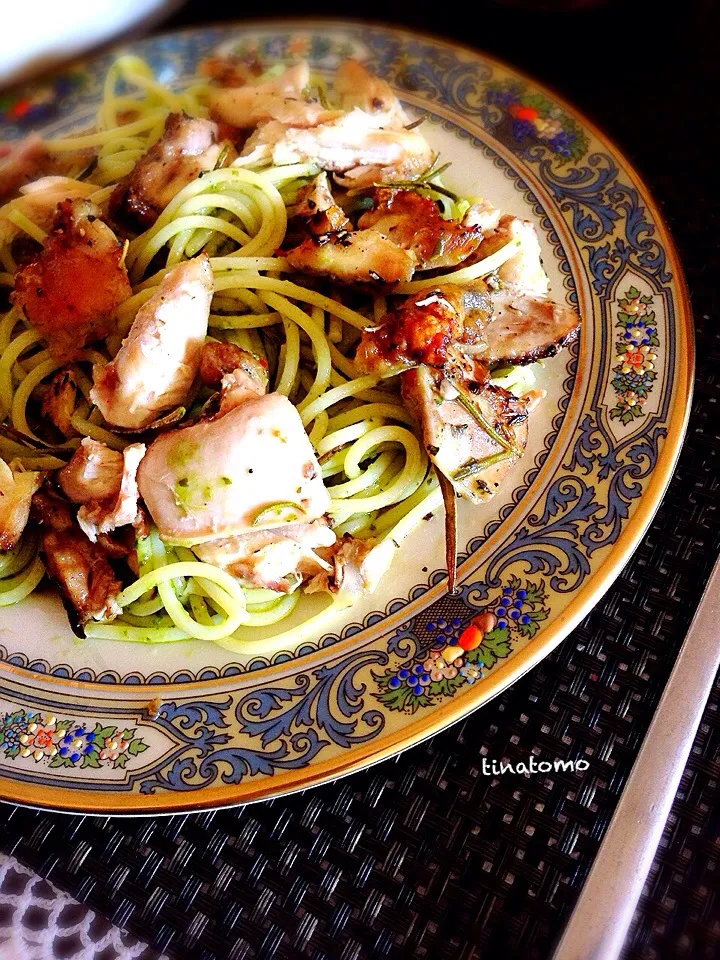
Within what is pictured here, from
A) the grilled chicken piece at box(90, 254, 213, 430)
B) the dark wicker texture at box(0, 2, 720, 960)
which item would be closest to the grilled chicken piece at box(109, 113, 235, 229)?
the grilled chicken piece at box(90, 254, 213, 430)

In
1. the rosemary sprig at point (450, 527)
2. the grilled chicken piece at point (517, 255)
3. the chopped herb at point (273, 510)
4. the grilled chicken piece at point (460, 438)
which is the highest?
the grilled chicken piece at point (517, 255)

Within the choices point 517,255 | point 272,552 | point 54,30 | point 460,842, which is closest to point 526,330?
point 517,255

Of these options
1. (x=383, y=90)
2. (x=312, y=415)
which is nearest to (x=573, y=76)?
(x=383, y=90)

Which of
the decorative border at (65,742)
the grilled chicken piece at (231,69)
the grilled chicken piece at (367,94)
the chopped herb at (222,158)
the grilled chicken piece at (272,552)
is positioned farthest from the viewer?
the grilled chicken piece at (231,69)

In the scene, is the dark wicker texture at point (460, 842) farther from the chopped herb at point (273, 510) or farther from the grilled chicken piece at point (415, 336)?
the grilled chicken piece at point (415, 336)

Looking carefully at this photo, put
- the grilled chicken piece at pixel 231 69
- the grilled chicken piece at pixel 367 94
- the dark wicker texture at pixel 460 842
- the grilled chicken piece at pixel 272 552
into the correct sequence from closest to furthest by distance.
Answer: the dark wicker texture at pixel 460 842, the grilled chicken piece at pixel 272 552, the grilled chicken piece at pixel 367 94, the grilled chicken piece at pixel 231 69

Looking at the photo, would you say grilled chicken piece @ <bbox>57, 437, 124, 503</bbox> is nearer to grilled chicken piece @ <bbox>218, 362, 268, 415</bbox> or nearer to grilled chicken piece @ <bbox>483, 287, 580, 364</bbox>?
grilled chicken piece @ <bbox>218, 362, 268, 415</bbox>

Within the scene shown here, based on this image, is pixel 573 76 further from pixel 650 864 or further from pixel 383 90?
pixel 650 864

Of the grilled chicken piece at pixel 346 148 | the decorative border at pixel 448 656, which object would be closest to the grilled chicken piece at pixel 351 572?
the decorative border at pixel 448 656
